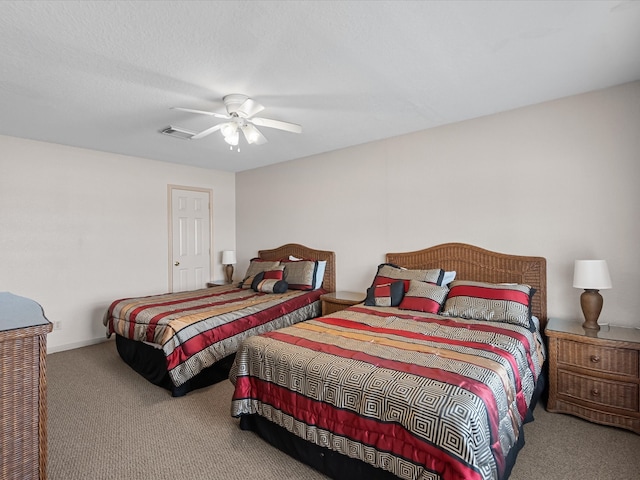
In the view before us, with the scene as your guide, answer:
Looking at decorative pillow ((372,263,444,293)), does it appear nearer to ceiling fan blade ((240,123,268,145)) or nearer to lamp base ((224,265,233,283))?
ceiling fan blade ((240,123,268,145))

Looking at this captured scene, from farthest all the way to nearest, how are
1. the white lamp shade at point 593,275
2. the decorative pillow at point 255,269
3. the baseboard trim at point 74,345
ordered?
1. the decorative pillow at point 255,269
2. the baseboard trim at point 74,345
3. the white lamp shade at point 593,275

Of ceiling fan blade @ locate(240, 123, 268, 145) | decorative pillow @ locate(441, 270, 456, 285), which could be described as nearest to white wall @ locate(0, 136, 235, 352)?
ceiling fan blade @ locate(240, 123, 268, 145)

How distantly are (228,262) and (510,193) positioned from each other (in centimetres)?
413

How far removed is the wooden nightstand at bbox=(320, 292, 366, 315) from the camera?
3812mm

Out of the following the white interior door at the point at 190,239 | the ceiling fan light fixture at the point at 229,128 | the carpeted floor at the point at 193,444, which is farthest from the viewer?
the white interior door at the point at 190,239

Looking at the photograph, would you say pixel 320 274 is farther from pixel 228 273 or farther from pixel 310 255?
pixel 228 273

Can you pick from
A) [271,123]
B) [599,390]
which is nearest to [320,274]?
[271,123]

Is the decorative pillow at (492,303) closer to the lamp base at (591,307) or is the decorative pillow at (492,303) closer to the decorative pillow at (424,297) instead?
the decorative pillow at (424,297)

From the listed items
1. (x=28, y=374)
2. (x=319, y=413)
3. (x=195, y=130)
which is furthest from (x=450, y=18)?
(x=195, y=130)

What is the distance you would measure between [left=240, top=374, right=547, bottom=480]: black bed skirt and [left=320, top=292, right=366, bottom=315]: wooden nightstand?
1739 mm

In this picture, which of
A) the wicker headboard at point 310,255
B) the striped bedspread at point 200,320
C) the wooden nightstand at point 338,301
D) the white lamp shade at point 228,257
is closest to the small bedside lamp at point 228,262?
the white lamp shade at point 228,257

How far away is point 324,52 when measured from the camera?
211 cm

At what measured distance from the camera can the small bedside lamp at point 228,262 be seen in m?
5.52

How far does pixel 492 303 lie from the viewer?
108 inches
